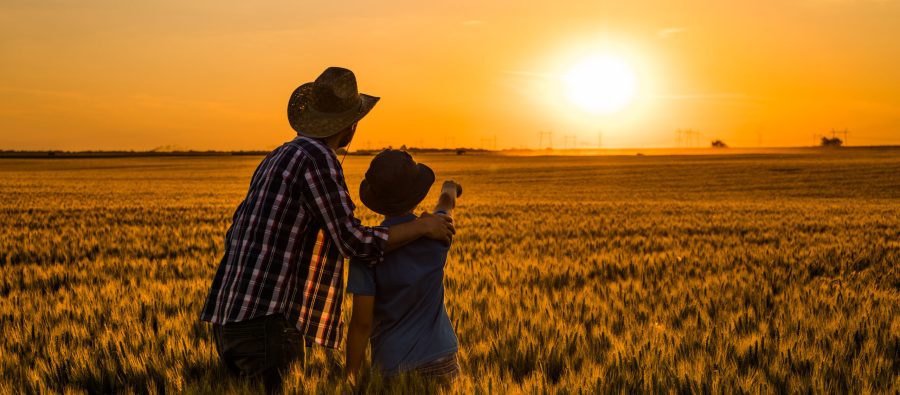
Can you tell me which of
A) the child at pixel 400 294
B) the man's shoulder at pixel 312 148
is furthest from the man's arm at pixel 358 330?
the man's shoulder at pixel 312 148

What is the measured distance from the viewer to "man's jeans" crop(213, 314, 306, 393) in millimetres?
3146

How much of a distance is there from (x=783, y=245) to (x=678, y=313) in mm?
7287

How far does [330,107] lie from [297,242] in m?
0.65

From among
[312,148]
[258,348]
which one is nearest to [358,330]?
[258,348]

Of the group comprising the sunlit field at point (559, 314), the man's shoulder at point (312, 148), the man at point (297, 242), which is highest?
the man's shoulder at point (312, 148)

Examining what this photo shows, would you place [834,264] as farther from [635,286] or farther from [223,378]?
[223,378]

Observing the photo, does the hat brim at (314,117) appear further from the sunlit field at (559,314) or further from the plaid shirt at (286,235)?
the sunlit field at (559,314)

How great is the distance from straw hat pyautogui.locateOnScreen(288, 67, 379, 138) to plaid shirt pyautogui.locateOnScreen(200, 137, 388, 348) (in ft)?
0.27

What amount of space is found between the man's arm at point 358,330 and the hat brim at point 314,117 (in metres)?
0.77

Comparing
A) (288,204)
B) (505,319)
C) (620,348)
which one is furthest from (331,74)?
(505,319)

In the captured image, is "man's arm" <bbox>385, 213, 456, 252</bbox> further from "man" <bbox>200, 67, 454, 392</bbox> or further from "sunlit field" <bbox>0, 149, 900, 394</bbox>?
"sunlit field" <bbox>0, 149, 900, 394</bbox>

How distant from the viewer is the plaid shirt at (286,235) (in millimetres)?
3066

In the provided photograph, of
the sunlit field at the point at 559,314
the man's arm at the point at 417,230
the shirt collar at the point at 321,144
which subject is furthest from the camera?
the sunlit field at the point at 559,314

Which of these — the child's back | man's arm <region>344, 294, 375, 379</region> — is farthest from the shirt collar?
man's arm <region>344, 294, 375, 379</region>
